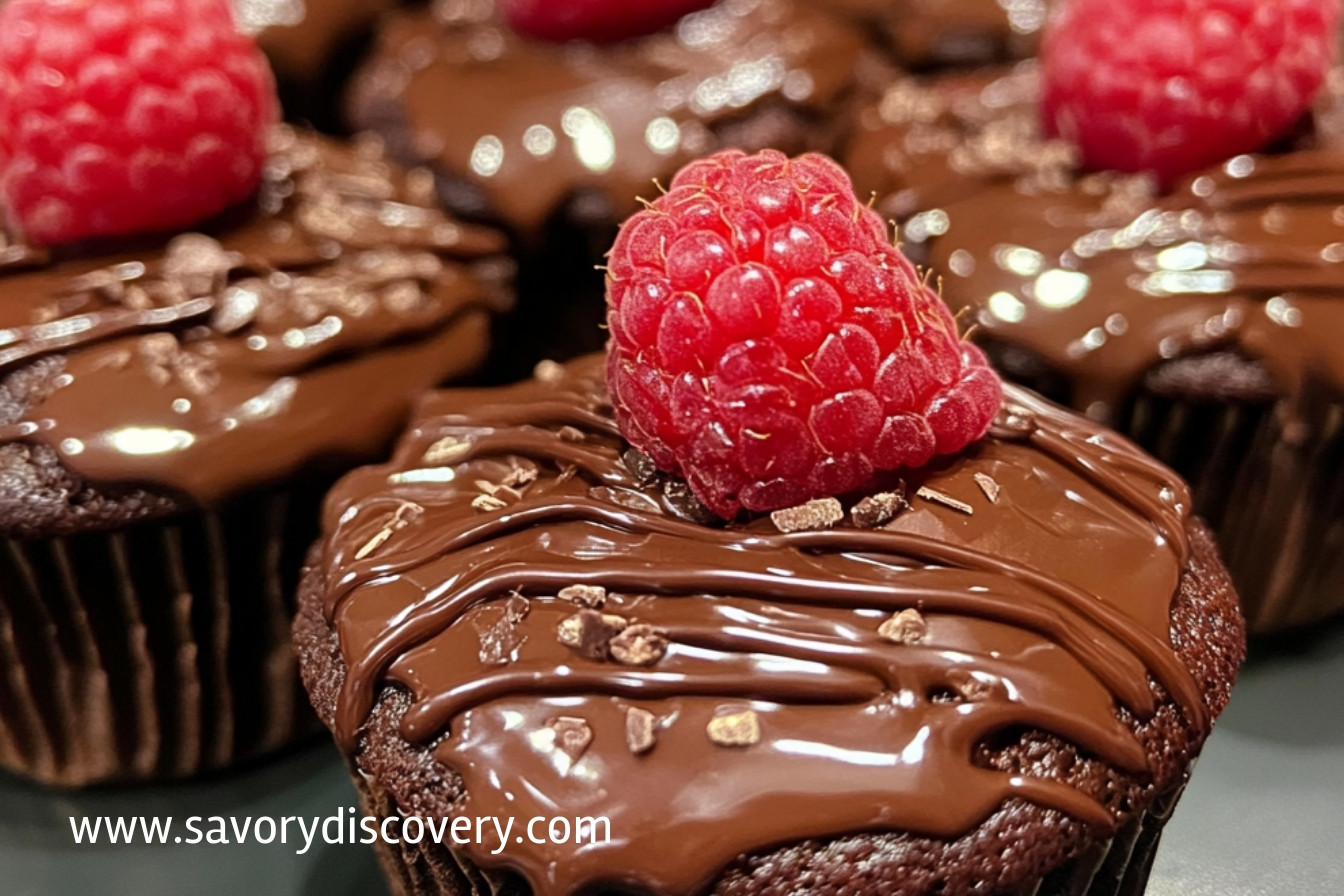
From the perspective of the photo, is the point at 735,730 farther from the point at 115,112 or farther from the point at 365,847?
the point at 115,112

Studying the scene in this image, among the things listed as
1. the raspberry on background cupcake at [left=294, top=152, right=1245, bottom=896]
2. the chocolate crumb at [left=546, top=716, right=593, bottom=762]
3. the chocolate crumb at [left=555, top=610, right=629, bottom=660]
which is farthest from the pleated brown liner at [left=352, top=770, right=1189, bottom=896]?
the chocolate crumb at [left=555, top=610, right=629, bottom=660]

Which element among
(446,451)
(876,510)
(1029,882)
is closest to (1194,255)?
(876,510)

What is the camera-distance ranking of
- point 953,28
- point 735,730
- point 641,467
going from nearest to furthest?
point 735,730
point 641,467
point 953,28

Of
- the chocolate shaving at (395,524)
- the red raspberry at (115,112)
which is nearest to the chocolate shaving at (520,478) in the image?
the chocolate shaving at (395,524)

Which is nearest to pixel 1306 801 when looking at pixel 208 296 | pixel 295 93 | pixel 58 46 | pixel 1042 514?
pixel 1042 514

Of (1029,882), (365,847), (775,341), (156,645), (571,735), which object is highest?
(775,341)
